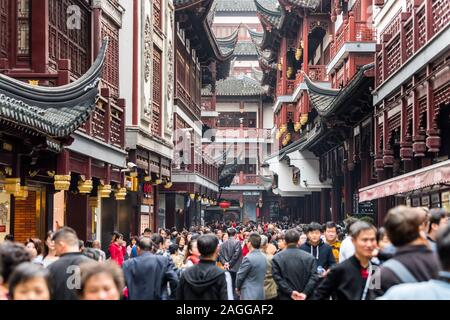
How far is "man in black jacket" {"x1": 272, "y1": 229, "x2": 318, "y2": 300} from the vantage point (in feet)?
36.9

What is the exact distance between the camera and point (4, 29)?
18.5 metres

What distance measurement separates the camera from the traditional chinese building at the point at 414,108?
16656 mm

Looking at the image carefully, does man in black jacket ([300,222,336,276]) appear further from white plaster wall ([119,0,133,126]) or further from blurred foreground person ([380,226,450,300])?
white plaster wall ([119,0,133,126])

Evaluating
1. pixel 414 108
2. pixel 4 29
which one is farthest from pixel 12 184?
pixel 414 108

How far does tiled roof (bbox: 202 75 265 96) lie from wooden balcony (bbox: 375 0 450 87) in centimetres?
5860

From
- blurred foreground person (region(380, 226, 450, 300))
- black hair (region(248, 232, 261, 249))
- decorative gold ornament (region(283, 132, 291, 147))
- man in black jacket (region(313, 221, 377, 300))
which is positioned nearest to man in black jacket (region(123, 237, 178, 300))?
black hair (region(248, 232, 261, 249))

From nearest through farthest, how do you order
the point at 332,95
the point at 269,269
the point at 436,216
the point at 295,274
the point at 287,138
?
the point at 436,216, the point at 295,274, the point at 269,269, the point at 332,95, the point at 287,138

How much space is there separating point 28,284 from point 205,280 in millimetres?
4171

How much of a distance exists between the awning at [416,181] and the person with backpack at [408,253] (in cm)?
732

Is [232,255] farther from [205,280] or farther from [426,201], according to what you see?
[205,280]

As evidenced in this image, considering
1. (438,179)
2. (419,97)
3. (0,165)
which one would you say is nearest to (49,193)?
(0,165)

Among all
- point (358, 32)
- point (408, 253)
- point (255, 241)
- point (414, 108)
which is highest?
point (358, 32)
